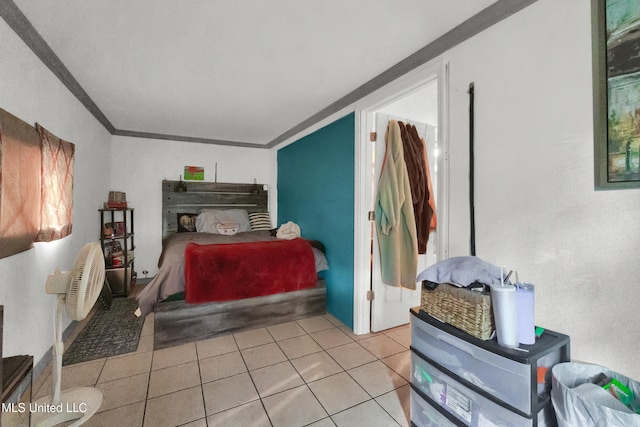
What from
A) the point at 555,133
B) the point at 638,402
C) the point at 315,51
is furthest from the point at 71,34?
the point at 638,402

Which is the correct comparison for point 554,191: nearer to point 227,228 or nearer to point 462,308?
point 462,308

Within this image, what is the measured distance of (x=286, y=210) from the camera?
420 centimetres

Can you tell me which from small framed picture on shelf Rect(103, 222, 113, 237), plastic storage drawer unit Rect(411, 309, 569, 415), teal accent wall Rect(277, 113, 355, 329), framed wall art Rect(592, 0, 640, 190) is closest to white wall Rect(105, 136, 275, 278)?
small framed picture on shelf Rect(103, 222, 113, 237)

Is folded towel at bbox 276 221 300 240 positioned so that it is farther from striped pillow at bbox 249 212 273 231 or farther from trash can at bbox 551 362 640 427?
trash can at bbox 551 362 640 427

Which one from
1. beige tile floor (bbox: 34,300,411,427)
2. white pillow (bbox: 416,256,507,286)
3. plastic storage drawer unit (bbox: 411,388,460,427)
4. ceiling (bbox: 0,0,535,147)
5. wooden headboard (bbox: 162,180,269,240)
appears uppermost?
ceiling (bbox: 0,0,535,147)

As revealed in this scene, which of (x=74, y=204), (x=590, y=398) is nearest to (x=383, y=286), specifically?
(x=590, y=398)

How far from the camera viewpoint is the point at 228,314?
A: 8.25ft

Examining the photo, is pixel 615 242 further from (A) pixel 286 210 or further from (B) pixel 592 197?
(A) pixel 286 210

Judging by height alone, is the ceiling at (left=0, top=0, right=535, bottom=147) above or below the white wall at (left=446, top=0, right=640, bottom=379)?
above

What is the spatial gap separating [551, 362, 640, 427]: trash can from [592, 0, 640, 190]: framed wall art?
0.68m

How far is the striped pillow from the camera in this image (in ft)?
14.2

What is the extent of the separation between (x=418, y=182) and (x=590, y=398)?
1.93 m

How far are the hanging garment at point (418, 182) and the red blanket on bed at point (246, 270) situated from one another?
1123 millimetres
